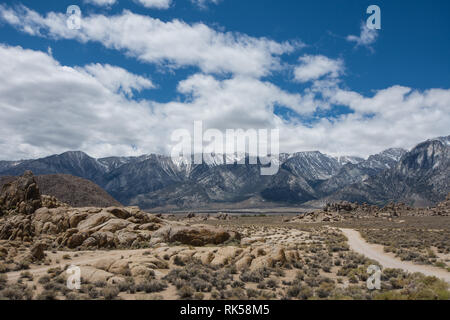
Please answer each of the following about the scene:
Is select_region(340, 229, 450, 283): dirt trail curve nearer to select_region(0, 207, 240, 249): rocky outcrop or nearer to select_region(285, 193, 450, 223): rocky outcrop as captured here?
select_region(0, 207, 240, 249): rocky outcrop

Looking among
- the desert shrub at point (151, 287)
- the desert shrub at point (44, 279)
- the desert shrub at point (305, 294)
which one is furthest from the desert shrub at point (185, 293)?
the desert shrub at point (44, 279)

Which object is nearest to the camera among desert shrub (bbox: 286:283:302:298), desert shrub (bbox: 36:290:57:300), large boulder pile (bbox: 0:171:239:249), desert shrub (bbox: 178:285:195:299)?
desert shrub (bbox: 36:290:57:300)

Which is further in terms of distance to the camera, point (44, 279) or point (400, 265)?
Answer: point (400, 265)

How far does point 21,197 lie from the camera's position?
4762 cm

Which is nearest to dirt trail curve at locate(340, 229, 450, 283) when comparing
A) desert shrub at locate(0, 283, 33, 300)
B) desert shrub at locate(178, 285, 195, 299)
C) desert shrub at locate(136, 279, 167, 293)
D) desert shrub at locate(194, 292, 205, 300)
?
desert shrub at locate(194, 292, 205, 300)

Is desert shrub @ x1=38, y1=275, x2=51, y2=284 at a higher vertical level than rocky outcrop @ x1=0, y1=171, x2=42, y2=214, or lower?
lower

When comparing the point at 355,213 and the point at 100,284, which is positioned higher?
the point at 100,284

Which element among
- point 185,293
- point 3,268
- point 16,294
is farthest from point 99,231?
point 185,293

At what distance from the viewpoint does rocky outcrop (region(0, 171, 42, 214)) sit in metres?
46.0

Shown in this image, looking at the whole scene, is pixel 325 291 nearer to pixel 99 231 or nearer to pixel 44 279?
pixel 44 279
